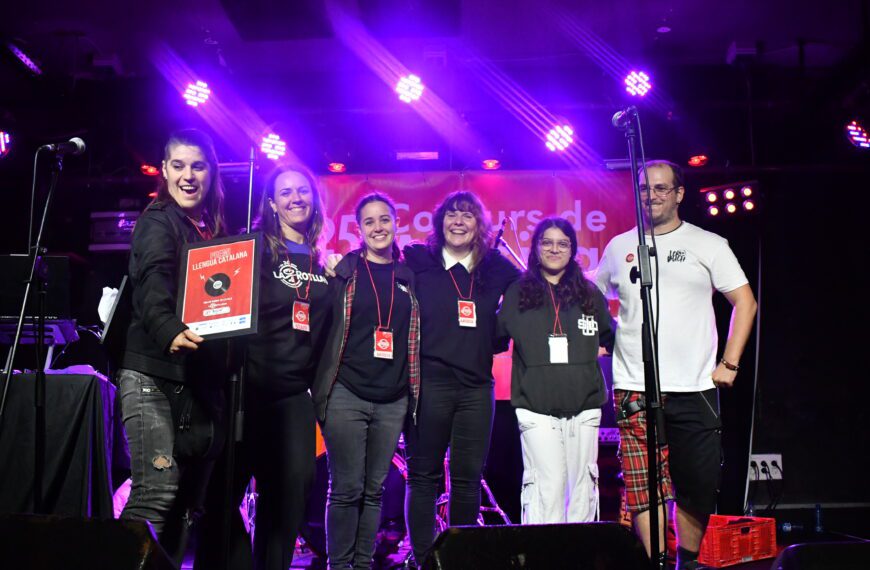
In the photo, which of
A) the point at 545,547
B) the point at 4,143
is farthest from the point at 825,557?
the point at 4,143

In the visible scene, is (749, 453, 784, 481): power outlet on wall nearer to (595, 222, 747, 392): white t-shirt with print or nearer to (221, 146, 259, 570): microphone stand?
(595, 222, 747, 392): white t-shirt with print

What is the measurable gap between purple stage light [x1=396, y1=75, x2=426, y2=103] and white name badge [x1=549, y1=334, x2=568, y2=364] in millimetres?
3304

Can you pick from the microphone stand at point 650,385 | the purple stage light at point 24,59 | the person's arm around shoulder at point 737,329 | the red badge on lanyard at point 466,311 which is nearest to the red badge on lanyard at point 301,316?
the red badge on lanyard at point 466,311

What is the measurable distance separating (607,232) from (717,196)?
0.97 meters

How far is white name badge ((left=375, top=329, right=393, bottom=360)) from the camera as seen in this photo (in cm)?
319

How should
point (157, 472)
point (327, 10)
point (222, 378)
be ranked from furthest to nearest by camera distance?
point (327, 10) < point (222, 378) < point (157, 472)

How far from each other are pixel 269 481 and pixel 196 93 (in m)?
4.43

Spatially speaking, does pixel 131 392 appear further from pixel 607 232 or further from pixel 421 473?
pixel 607 232

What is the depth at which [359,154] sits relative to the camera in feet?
20.9

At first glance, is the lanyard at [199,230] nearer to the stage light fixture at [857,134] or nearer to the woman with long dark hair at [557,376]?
the woman with long dark hair at [557,376]

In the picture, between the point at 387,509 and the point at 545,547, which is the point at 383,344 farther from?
the point at 387,509

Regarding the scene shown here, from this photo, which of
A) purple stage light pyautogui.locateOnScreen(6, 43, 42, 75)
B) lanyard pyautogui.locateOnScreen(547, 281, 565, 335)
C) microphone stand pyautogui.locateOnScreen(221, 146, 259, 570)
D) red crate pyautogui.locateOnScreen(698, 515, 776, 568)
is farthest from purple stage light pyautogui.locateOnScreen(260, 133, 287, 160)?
red crate pyautogui.locateOnScreen(698, 515, 776, 568)

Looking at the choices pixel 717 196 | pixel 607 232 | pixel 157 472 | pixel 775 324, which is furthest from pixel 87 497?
pixel 775 324

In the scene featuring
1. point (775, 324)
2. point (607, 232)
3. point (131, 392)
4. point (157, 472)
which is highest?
point (607, 232)
